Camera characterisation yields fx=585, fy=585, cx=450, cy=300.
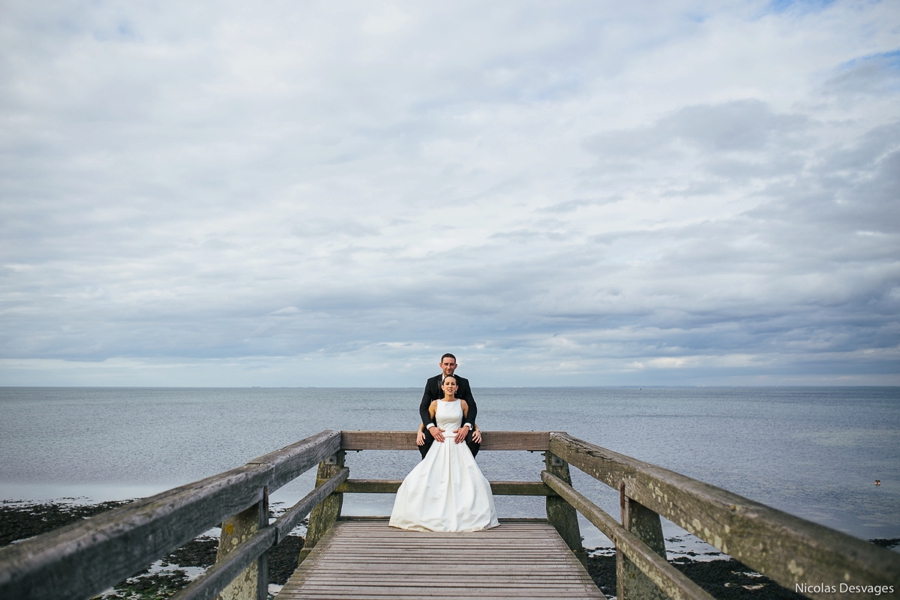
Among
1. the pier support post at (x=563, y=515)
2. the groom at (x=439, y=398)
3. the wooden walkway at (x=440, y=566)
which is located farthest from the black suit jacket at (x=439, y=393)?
the wooden walkway at (x=440, y=566)

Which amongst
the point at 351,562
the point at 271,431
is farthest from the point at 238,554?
the point at 271,431

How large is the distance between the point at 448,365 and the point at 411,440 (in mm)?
908

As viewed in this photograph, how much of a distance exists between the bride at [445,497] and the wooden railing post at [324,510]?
0.59m

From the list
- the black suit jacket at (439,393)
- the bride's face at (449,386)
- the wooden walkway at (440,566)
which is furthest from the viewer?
the black suit jacket at (439,393)

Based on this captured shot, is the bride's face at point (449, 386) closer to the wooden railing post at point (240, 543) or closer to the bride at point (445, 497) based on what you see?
the bride at point (445, 497)

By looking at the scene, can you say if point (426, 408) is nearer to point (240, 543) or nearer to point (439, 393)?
point (439, 393)

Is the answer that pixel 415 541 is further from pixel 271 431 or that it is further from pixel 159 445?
pixel 271 431

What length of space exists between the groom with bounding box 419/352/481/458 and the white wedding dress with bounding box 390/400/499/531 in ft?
0.67

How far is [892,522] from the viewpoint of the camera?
59.9ft

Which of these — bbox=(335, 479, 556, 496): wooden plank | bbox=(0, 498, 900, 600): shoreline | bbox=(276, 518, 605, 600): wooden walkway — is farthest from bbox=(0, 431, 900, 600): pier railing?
bbox=(0, 498, 900, 600): shoreline

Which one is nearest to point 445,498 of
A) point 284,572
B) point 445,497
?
point 445,497

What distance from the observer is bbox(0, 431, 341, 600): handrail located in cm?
138

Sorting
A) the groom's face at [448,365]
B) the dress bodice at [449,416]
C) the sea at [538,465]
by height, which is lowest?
the sea at [538,465]

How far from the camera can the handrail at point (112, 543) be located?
1384mm
